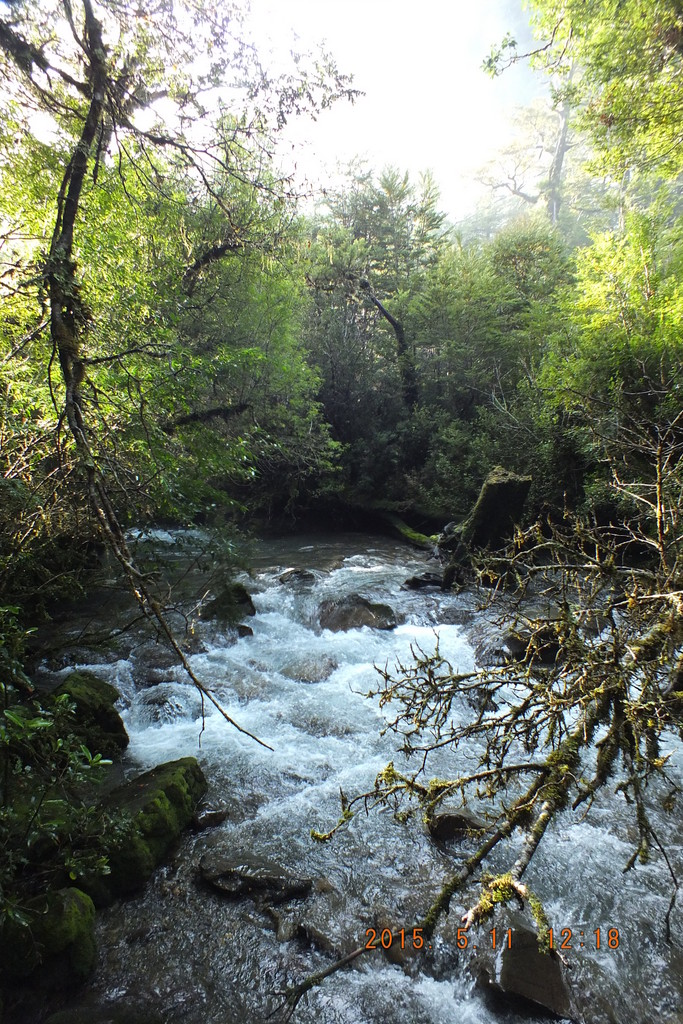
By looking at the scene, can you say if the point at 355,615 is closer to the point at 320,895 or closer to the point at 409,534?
the point at 320,895

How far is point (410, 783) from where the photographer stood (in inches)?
86.4

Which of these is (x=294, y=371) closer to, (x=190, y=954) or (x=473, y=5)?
(x=190, y=954)

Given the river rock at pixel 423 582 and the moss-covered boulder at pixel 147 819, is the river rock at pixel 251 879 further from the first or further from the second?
the river rock at pixel 423 582

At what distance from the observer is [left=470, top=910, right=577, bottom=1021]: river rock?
2.84m

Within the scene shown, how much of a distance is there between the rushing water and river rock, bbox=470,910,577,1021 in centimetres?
10

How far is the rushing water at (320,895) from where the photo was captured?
2.92 metres

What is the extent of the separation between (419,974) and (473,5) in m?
122

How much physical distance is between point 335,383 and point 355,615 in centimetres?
1195

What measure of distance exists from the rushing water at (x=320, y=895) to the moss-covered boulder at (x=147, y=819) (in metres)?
0.15

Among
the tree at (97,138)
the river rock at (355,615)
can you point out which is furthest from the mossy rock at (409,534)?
the tree at (97,138)

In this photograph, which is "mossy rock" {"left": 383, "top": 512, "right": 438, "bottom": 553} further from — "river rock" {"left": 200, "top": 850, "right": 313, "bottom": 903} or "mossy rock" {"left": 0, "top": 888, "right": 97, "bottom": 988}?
"mossy rock" {"left": 0, "top": 888, "right": 97, "bottom": 988}

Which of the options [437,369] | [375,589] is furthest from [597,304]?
[375,589]

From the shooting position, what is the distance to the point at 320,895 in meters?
3.61
